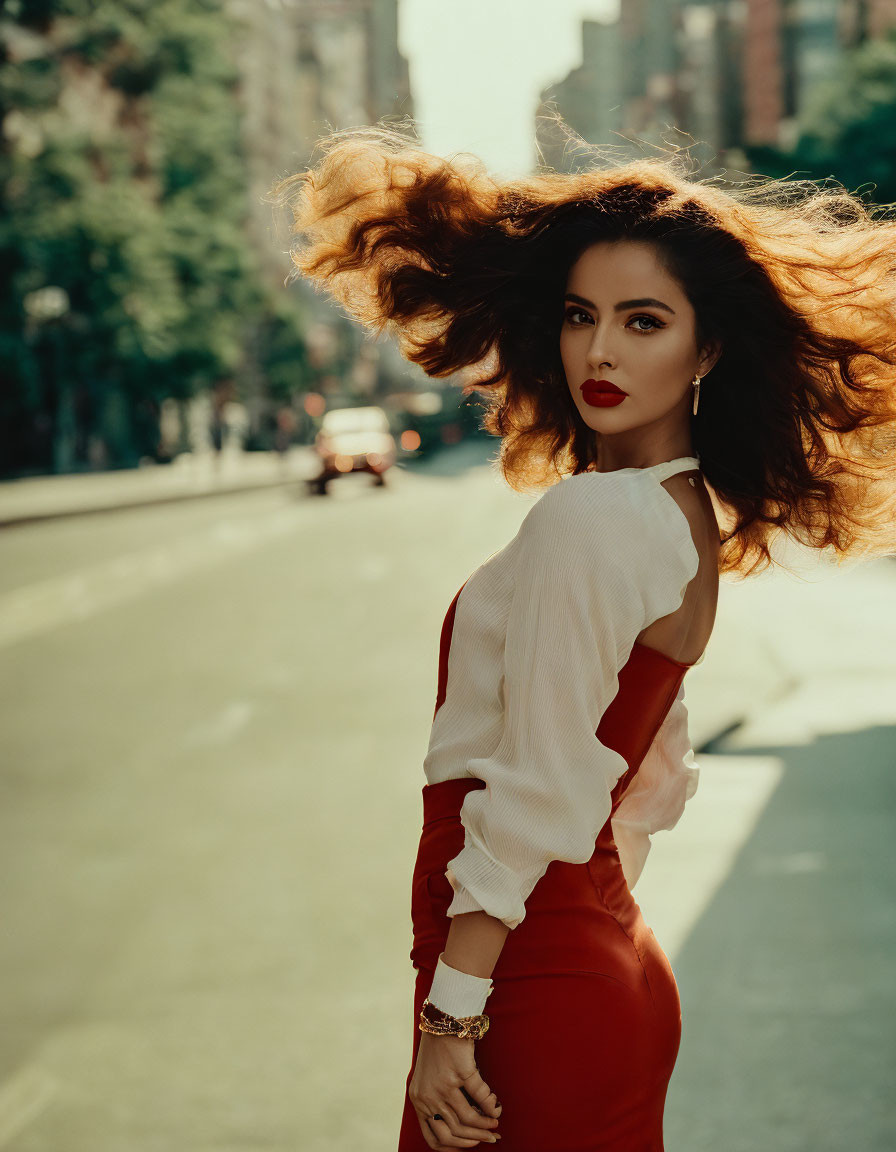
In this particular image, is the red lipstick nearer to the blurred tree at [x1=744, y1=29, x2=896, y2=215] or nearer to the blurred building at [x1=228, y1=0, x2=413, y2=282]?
the blurred tree at [x1=744, y1=29, x2=896, y2=215]

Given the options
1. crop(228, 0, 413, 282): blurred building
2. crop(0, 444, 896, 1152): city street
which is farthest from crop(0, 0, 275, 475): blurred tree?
crop(0, 444, 896, 1152): city street

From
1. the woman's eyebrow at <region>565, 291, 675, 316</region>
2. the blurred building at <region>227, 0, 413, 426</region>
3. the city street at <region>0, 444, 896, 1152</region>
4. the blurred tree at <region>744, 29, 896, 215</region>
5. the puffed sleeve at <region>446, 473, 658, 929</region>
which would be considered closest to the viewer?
the puffed sleeve at <region>446, 473, 658, 929</region>

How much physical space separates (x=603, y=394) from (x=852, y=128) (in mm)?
35682

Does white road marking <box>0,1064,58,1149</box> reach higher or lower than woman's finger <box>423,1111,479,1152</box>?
lower

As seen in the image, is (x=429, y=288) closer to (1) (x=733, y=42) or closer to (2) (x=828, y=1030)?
(2) (x=828, y=1030)

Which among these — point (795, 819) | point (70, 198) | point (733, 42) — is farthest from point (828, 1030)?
point (733, 42)

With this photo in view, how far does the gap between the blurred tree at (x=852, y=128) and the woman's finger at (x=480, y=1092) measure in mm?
32726

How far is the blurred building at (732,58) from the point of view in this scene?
6488cm

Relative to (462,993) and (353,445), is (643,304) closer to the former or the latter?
(462,993)

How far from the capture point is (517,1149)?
1.68 m

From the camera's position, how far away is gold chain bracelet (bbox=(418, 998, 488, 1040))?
1.65m

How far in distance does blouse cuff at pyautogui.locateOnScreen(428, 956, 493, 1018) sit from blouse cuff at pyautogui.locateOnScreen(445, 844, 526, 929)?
2.7 inches

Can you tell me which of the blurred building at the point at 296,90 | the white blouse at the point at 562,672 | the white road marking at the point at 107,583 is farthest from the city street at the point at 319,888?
the blurred building at the point at 296,90

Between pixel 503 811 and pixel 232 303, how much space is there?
42.0 m
